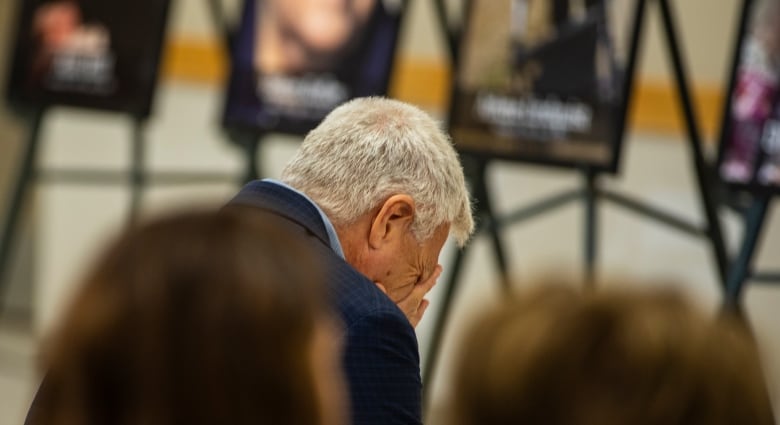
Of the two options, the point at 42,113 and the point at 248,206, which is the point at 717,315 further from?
the point at 42,113

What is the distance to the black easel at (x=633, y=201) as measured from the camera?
4.35 m

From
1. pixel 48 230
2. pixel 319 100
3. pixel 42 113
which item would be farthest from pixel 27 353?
pixel 319 100

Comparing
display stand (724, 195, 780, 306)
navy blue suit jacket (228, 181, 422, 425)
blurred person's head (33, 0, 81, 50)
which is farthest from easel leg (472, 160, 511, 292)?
navy blue suit jacket (228, 181, 422, 425)

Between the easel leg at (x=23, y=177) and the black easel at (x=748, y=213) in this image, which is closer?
the black easel at (x=748, y=213)

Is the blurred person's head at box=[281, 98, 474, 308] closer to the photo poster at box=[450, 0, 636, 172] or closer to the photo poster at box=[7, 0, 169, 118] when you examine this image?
the photo poster at box=[450, 0, 636, 172]

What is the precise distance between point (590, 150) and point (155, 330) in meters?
3.39

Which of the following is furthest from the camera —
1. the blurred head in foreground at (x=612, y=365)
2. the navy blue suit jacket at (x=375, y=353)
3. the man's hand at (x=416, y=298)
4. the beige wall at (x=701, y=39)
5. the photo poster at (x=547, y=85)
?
the beige wall at (x=701, y=39)

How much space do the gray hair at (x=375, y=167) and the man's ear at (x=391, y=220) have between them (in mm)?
14

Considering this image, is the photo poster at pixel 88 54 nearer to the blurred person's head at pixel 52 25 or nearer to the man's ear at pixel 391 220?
the blurred person's head at pixel 52 25

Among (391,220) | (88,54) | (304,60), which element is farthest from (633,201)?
(88,54)

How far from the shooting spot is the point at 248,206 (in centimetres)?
240

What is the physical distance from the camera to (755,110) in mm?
4316

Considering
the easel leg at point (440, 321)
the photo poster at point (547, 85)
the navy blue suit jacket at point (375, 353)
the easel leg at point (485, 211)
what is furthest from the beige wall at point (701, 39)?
the navy blue suit jacket at point (375, 353)

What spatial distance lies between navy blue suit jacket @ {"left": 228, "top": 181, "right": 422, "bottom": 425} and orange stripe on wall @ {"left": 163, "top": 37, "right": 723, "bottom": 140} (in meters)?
3.27
